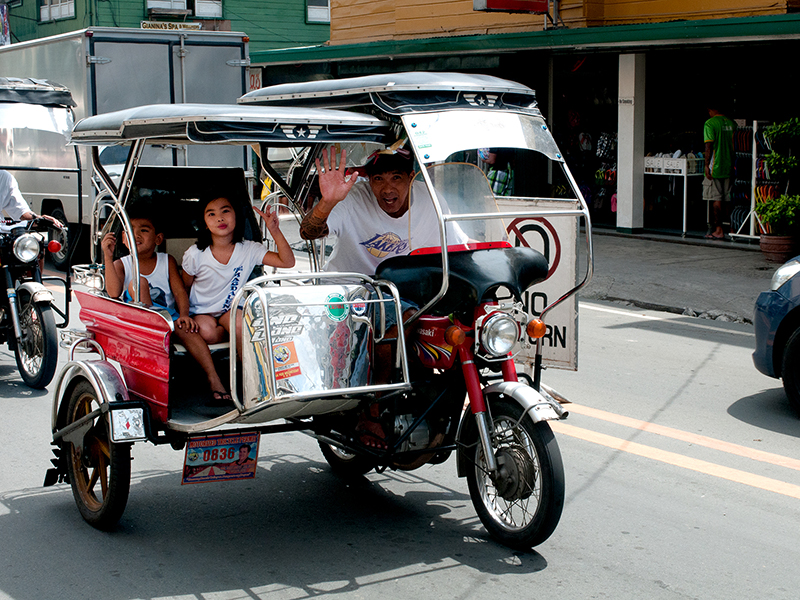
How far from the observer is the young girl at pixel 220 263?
212 inches

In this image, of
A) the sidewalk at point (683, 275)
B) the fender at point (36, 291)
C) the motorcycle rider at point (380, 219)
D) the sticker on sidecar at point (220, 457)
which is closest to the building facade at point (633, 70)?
the sidewalk at point (683, 275)

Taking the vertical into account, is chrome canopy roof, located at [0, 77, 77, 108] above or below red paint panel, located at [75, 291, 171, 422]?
above

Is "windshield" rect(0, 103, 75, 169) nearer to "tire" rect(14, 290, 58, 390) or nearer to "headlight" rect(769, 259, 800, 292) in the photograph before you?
"tire" rect(14, 290, 58, 390)

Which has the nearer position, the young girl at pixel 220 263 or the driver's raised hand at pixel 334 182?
the driver's raised hand at pixel 334 182

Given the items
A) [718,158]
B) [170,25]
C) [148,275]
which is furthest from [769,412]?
[170,25]

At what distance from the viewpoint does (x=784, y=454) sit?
604 cm

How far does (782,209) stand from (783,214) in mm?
67

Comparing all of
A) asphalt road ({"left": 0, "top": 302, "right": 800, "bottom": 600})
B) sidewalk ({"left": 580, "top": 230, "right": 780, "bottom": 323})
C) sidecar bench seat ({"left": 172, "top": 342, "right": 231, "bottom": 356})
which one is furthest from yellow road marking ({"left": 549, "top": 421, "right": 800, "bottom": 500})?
sidewalk ({"left": 580, "top": 230, "right": 780, "bottom": 323})

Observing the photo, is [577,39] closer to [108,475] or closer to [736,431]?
[736,431]

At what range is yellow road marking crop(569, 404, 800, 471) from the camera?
5938 mm

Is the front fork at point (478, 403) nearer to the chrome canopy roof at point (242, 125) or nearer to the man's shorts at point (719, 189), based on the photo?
the chrome canopy roof at point (242, 125)

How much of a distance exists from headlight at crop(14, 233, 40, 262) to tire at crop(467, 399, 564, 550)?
4924 millimetres

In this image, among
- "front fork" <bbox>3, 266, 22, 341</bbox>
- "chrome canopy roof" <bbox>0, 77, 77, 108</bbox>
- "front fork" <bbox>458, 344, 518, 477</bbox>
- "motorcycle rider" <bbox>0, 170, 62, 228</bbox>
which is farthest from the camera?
"chrome canopy roof" <bbox>0, 77, 77, 108</bbox>

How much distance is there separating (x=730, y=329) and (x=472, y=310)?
6.21m
